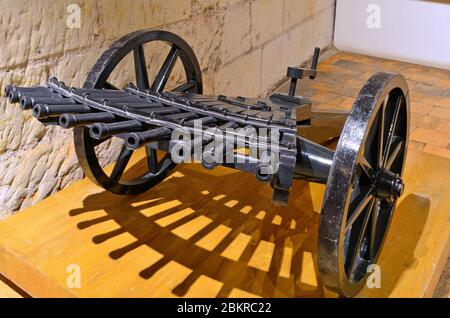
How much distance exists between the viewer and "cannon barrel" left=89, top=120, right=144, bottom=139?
33.7 inches

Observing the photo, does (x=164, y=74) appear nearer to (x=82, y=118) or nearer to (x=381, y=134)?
(x=82, y=118)

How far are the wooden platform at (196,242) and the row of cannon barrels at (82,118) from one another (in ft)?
1.07

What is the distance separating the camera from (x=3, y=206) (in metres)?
1.26

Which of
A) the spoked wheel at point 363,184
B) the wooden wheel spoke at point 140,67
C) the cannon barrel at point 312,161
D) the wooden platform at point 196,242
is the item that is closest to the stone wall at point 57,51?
the wooden platform at point 196,242

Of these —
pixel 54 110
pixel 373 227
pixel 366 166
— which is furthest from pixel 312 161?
pixel 54 110

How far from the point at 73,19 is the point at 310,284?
86 centimetres

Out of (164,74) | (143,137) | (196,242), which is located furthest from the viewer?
(164,74)

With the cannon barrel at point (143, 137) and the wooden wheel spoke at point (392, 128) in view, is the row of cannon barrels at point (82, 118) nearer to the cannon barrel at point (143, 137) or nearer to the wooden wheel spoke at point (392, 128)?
the cannon barrel at point (143, 137)

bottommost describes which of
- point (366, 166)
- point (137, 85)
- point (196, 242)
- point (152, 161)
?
point (196, 242)

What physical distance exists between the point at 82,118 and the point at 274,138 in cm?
35

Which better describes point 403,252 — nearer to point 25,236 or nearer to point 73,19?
point 25,236

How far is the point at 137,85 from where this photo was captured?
1.31 meters

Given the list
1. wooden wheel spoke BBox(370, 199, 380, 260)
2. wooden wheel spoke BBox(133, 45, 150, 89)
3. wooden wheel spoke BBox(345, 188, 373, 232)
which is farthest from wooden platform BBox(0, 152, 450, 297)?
wooden wheel spoke BBox(133, 45, 150, 89)

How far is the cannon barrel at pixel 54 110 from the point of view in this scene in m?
0.89
